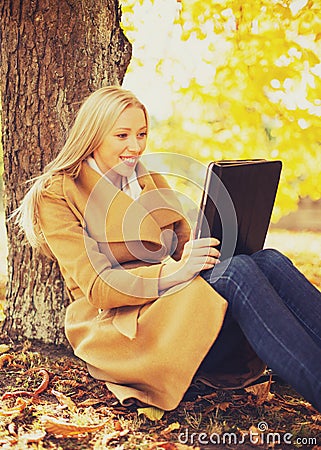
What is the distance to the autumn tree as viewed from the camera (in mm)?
3611

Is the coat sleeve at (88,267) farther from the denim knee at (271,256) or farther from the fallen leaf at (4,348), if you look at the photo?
the fallen leaf at (4,348)

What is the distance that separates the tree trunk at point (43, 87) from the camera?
3008mm

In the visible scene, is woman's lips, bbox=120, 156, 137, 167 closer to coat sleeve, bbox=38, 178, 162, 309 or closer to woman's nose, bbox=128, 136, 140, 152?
woman's nose, bbox=128, 136, 140, 152

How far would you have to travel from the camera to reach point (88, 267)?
7.77ft

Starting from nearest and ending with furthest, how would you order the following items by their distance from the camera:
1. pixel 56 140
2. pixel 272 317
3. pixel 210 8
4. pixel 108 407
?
1. pixel 272 317
2. pixel 108 407
3. pixel 56 140
4. pixel 210 8

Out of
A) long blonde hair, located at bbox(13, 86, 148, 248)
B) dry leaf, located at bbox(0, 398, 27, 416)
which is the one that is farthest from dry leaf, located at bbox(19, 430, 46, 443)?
long blonde hair, located at bbox(13, 86, 148, 248)

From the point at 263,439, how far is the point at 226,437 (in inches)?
4.7

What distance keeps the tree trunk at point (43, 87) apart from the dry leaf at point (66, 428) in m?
0.80

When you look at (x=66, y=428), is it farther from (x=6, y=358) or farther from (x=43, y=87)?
(x=43, y=87)

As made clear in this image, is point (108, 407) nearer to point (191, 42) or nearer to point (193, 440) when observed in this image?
point (193, 440)

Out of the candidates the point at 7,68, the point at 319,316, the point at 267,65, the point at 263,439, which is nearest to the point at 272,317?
the point at 319,316

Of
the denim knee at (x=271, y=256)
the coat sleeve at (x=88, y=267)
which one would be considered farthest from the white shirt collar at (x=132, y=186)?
the denim knee at (x=271, y=256)

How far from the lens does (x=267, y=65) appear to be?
3.77 m

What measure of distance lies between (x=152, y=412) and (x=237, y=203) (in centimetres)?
77
